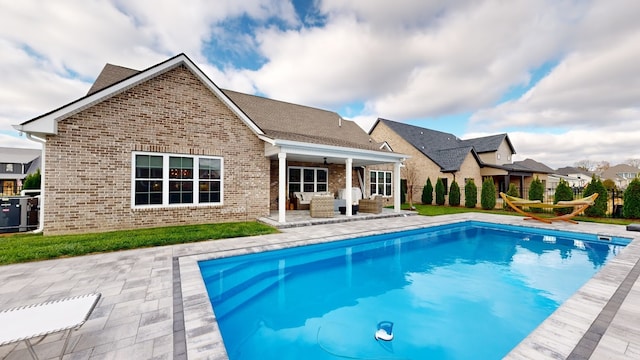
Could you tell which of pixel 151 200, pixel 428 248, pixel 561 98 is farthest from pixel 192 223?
pixel 561 98

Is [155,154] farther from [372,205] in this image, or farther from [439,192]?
[439,192]

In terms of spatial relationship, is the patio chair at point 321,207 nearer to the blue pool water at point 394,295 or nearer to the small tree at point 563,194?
the blue pool water at point 394,295

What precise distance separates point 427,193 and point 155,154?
19.1 m

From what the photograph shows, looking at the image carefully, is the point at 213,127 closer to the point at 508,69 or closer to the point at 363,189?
the point at 363,189

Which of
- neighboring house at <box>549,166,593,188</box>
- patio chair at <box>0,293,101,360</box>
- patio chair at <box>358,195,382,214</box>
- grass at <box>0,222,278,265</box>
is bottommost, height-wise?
grass at <box>0,222,278,265</box>

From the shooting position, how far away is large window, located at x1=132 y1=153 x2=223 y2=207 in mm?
8541

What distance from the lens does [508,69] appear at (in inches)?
537

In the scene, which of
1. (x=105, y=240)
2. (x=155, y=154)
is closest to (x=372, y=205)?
(x=155, y=154)

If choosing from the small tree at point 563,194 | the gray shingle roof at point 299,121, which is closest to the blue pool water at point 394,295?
the small tree at point 563,194

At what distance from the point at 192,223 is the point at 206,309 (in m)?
6.75

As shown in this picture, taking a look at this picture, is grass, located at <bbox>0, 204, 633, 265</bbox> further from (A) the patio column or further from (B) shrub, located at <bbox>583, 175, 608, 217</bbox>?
(B) shrub, located at <bbox>583, 175, 608, 217</bbox>

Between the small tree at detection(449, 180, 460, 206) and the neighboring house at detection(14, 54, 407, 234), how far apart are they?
35.9 feet

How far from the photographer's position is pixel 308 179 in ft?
48.0

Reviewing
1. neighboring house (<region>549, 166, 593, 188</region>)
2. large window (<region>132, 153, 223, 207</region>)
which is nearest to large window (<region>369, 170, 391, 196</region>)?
large window (<region>132, 153, 223, 207</region>)
